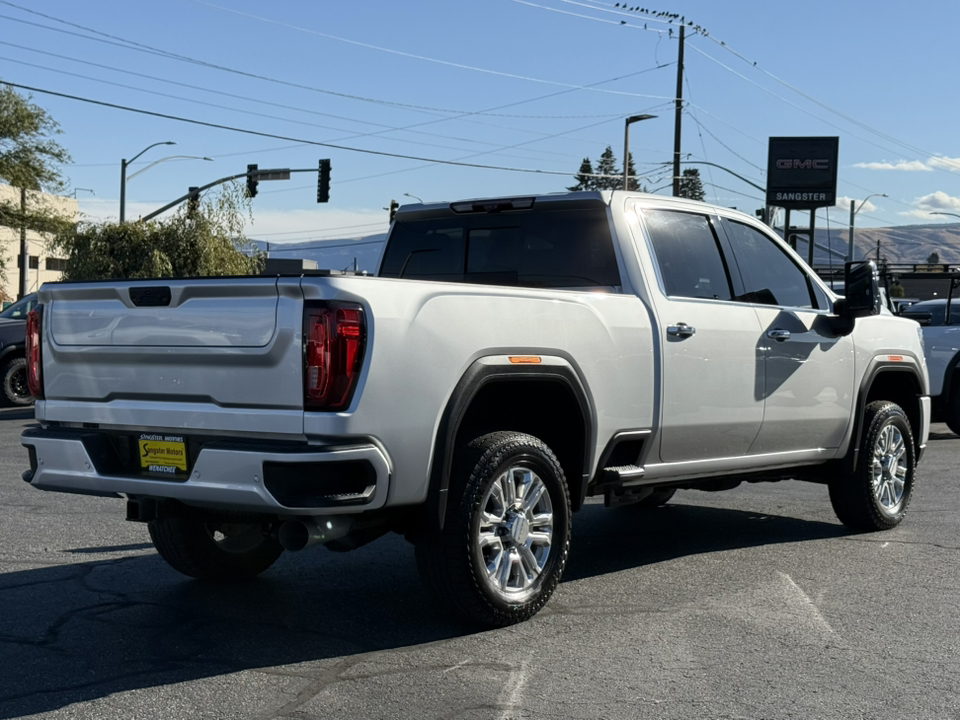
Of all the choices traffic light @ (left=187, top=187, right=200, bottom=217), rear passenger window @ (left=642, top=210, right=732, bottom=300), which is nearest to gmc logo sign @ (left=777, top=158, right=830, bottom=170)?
traffic light @ (left=187, top=187, right=200, bottom=217)

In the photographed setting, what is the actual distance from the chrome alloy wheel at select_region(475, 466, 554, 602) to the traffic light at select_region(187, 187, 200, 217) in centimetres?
3072

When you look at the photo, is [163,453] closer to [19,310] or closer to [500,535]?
[500,535]

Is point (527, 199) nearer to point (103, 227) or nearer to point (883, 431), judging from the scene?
point (883, 431)

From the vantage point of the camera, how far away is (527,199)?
22.5 ft

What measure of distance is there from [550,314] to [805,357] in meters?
2.38

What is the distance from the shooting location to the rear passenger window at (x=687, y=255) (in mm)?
6680

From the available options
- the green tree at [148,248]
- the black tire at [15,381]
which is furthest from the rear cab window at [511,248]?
the green tree at [148,248]

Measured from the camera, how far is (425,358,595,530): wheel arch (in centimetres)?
513

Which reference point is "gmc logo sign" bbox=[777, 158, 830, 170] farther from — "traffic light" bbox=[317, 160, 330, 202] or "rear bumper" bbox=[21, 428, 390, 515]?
"rear bumper" bbox=[21, 428, 390, 515]

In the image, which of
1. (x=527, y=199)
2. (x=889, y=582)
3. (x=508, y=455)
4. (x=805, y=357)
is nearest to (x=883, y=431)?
(x=805, y=357)

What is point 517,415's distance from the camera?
19.5ft

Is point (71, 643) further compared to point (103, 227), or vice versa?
point (103, 227)

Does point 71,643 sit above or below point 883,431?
below

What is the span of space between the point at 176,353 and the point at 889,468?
514 cm
